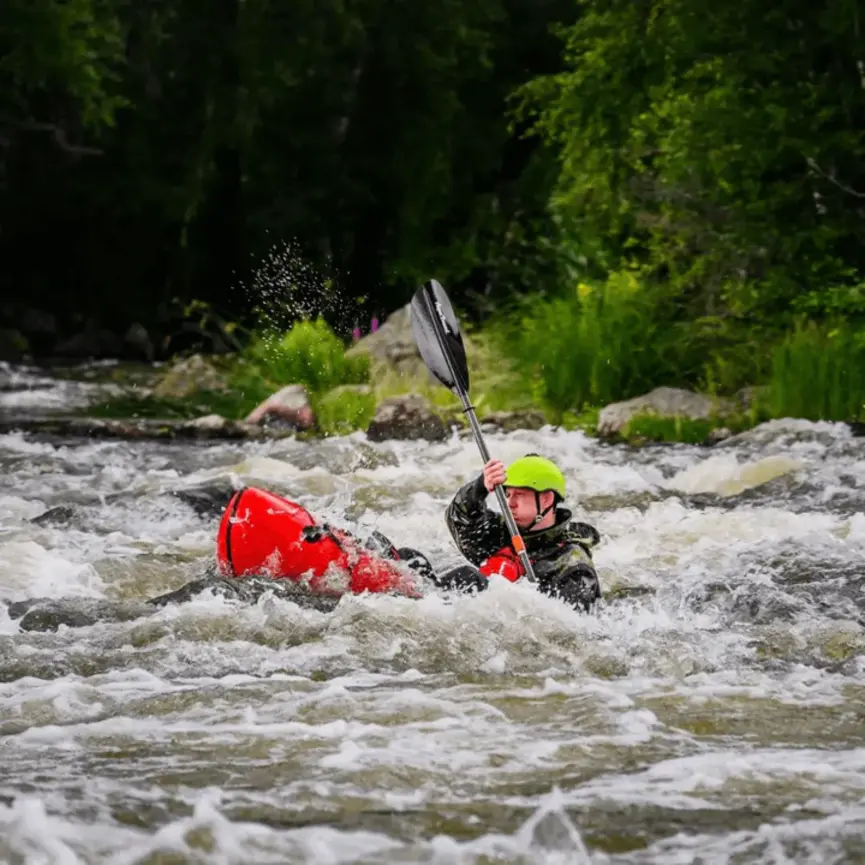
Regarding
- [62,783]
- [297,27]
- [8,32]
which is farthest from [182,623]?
[297,27]

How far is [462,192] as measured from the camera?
740 inches

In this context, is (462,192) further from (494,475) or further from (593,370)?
(494,475)

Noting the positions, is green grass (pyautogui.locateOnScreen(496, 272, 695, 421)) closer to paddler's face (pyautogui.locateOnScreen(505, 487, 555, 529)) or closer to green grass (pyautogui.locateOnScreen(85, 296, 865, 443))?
green grass (pyautogui.locateOnScreen(85, 296, 865, 443))

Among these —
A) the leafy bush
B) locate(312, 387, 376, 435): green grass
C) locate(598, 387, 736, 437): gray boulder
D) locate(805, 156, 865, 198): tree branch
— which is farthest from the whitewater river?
the leafy bush

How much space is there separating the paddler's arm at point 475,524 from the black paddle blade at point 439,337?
0.76m

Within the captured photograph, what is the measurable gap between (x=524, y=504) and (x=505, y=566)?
0.79 ft

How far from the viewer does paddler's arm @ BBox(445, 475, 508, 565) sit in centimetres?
577

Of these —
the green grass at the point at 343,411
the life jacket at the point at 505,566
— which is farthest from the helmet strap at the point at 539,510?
the green grass at the point at 343,411

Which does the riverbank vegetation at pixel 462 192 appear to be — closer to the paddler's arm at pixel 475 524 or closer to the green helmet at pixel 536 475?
the paddler's arm at pixel 475 524

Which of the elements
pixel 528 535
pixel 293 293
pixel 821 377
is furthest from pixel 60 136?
pixel 528 535

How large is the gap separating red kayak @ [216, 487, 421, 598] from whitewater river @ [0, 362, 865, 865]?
13cm

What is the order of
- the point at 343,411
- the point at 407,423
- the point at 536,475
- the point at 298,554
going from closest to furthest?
1. the point at 536,475
2. the point at 298,554
3. the point at 407,423
4. the point at 343,411

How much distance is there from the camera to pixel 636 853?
3344 mm

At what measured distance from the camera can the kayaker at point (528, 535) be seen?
18.0 ft
